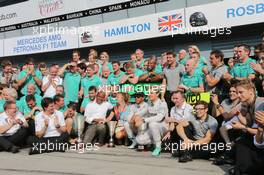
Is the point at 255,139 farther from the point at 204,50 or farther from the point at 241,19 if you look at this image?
the point at 204,50

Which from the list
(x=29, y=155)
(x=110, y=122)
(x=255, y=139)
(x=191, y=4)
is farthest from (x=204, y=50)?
(x=255, y=139)

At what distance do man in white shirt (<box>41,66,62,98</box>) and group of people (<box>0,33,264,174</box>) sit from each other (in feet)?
0.08

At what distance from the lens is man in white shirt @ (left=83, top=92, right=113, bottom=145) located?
894 centimetres

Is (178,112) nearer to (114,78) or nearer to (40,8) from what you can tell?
(114,78)

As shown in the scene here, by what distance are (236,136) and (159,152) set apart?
5.52 ft

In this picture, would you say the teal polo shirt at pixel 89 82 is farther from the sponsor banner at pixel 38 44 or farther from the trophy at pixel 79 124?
the sponsor banner at pixel 38 44

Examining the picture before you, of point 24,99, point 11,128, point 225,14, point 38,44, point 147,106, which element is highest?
point 38,44

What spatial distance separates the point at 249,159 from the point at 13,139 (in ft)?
17.8

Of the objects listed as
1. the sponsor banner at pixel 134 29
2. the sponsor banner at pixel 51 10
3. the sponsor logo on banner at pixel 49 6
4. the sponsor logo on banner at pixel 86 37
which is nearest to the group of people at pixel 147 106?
the sponsor banner at pixel 134 29

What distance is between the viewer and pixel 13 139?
8703 millimetres

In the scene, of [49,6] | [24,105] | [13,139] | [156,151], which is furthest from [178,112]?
[49,6]

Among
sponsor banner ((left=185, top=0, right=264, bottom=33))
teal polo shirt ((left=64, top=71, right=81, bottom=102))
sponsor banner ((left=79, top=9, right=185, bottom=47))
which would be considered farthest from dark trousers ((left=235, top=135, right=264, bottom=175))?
sponsor banner ((left=79, top=9, right=185, bottom=47))

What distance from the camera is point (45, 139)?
8.42 metres

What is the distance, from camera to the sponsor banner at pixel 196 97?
769 centimetres
